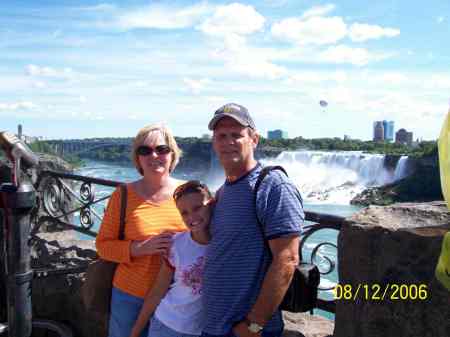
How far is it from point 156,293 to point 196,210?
0.47 meters

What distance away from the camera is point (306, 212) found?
258 centimetres

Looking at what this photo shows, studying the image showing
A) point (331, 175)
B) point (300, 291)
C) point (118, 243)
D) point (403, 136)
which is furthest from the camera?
point (403, 136)

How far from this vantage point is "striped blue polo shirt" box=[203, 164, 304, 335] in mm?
1835

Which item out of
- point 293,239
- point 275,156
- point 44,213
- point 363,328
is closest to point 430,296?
point 363,328

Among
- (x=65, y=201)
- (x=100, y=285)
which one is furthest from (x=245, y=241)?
(x=65, y=201)

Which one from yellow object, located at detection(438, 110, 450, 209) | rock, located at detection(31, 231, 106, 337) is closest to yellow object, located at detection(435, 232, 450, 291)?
yellow object, located at detection(438, 110, 450, 209)

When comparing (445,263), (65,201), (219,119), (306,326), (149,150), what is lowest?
(306,326)

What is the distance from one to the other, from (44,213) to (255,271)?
3.40 metres

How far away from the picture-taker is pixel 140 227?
2385 millimetres

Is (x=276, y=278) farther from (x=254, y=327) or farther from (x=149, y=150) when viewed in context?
(x=149, y=150)

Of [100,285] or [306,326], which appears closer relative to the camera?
[100,285]

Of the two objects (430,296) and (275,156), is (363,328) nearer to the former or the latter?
(430,296)

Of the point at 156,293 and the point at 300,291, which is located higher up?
the point at 300,291

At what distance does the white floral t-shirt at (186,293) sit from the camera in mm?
2197
